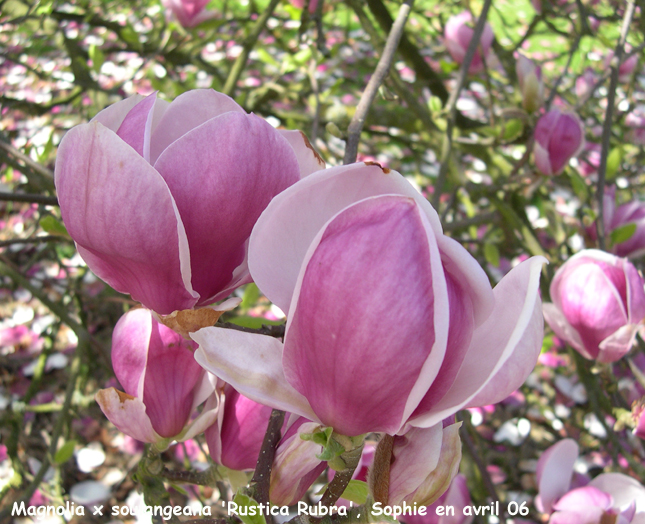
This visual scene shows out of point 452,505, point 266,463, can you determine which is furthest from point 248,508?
point 452,505

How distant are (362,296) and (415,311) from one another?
0.02 metres

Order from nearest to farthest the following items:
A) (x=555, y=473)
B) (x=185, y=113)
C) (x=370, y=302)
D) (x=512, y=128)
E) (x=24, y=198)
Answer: (x=370, y=302)
(x=185, y=113)
(x=24, y=198)
(x=555, y=473)
(x=512, y=128)

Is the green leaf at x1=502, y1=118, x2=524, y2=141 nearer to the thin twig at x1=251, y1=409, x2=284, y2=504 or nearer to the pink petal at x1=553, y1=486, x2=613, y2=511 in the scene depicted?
the pink petal at x1=553, y1=486, x2=613, y2=511

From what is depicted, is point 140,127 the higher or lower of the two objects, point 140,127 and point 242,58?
the higher

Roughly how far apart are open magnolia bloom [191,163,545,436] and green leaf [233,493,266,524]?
0.06 metres

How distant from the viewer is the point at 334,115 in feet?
3.16

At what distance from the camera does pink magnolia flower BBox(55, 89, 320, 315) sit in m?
0.29

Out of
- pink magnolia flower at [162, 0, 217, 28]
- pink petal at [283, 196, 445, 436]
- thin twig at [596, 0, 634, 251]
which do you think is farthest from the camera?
pink magnolia flower at [162, 0, 217, 28]

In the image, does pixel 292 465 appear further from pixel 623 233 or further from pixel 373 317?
pixel 623 233

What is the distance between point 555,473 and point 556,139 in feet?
1.82

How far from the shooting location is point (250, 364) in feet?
0.95

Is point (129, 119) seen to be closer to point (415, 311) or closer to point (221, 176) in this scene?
point (221, 176)

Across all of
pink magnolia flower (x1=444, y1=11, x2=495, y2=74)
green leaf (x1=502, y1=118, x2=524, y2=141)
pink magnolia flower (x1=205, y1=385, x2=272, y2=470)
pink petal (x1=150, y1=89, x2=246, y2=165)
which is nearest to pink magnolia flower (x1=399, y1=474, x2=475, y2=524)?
pink magnolia flower (x1=205, y1=385, x2=272, y2=470)

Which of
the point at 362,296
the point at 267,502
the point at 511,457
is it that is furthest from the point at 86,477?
the point at 362,296
